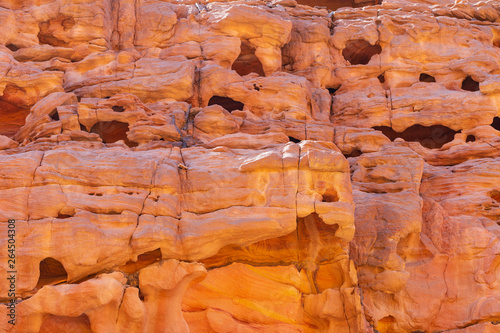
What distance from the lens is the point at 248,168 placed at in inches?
433

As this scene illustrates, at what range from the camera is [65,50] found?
54.6 feet

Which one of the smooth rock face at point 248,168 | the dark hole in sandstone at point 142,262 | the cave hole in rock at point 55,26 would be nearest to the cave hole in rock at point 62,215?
the smooth rock face at point 248,168

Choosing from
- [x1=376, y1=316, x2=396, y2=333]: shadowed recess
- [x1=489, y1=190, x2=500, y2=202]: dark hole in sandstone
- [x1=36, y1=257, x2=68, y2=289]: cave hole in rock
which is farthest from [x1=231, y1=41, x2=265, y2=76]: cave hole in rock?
[x1=36, y1=257, x2=68, y2=289]: cave hole in rock

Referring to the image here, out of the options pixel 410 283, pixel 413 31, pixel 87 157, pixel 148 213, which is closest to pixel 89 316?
pixel 148 213

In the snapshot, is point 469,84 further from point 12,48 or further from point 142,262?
point 12,48

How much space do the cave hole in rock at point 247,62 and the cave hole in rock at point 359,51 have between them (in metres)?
3.55

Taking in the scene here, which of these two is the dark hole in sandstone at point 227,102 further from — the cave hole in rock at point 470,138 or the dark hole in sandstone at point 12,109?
the cave hole in rock at point 470,138

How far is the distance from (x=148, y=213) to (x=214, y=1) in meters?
11.9

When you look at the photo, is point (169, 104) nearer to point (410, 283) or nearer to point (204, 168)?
point (204, 168)

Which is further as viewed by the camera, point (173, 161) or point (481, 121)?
point (481, 121)

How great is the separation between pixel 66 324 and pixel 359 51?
49.0 ft

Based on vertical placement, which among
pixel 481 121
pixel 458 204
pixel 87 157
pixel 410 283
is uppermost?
pixel 87 157

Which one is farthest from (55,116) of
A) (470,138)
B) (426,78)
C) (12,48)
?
(426,78)

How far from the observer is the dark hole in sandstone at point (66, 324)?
9867 millimetres
